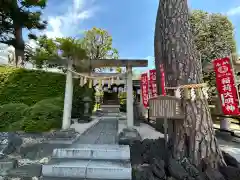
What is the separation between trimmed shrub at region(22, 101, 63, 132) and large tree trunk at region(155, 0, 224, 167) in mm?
3674

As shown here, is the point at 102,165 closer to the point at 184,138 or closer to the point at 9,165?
the point at 184,138

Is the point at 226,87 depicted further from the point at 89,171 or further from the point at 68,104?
the point at 68,104

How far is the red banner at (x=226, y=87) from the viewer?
4312 millimetres

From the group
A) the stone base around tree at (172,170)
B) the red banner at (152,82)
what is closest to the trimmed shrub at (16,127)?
the stone base around tree at (172,170)

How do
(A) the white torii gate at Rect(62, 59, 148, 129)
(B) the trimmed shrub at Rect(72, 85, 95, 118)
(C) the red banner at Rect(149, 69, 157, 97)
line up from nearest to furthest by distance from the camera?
(A) the white torii gate at Rect(62, 59, 148, 129) < (C) the red banner at Rect(149, 69, 157, 97) < (B) the trimmed shrub at Rect(72, 85, 95, 118)

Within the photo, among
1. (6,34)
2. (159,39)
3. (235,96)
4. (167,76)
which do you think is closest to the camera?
(167,76)

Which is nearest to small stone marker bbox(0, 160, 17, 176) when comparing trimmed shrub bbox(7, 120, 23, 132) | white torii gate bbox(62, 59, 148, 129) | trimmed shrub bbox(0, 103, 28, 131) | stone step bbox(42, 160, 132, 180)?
stone step bbox(42, 160, 132, 180)

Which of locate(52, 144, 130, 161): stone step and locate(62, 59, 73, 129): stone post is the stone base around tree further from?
locate(62, 59, 73, 129): stone post

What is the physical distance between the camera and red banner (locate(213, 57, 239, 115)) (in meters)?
4.31

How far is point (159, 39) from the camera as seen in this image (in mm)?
3529

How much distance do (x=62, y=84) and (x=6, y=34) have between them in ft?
28.3

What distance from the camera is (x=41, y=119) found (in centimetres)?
469

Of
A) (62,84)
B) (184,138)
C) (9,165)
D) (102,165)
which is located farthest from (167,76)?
(62,84)

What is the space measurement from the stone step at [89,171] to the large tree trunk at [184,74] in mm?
1072
